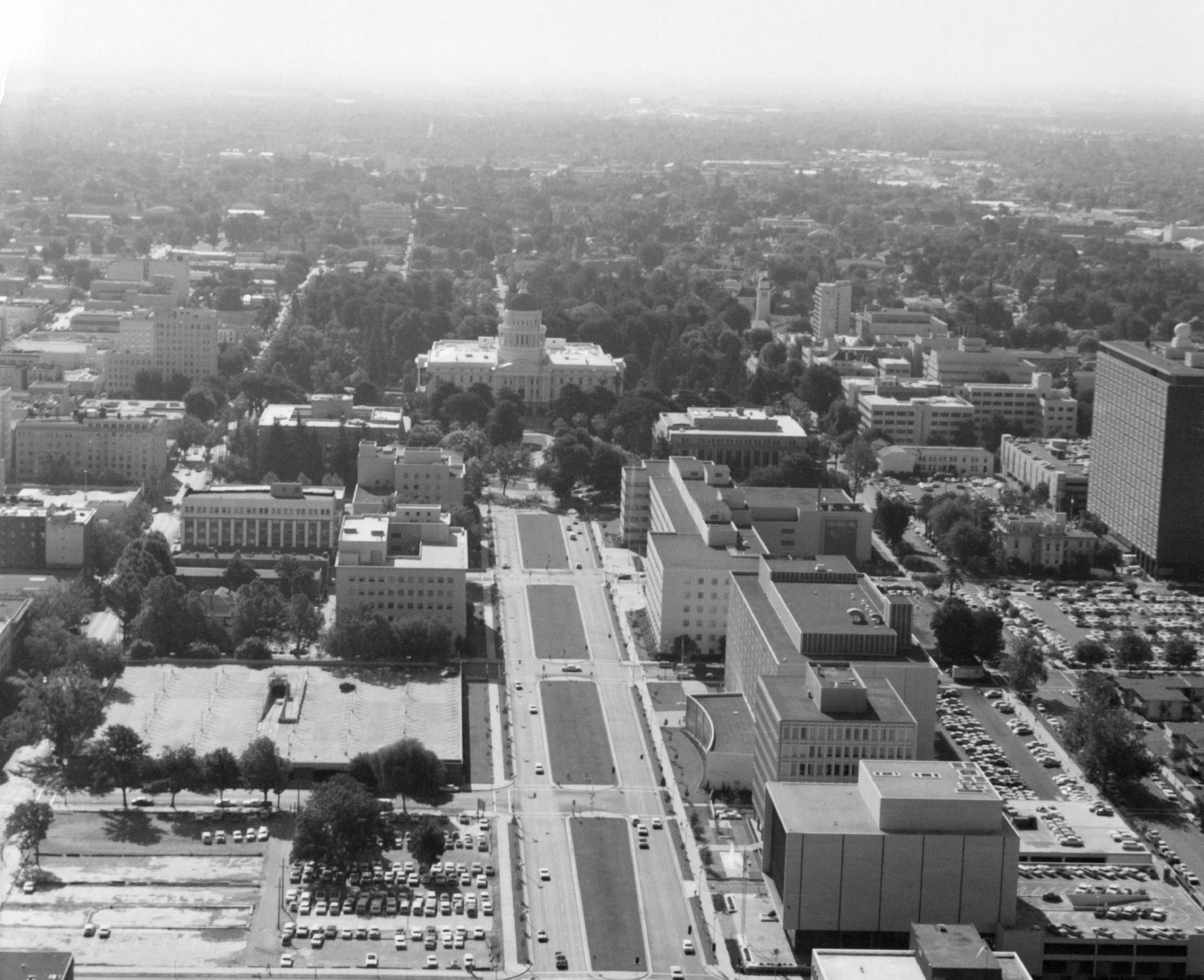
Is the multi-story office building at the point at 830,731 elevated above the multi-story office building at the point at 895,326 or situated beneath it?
situated beneath

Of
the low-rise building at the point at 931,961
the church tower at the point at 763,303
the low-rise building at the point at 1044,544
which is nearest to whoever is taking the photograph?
the low-rise building at the point at 931,961

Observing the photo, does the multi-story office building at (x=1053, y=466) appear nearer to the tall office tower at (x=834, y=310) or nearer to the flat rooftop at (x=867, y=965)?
the tall office tower at (x=834, y=310)

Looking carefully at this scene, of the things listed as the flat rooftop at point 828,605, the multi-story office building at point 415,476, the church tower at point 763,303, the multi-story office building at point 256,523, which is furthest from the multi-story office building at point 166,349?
the flat rooftop at point 828,605

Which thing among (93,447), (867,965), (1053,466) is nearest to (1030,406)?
(1053,466)

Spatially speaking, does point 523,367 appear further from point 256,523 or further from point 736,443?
point 256,523

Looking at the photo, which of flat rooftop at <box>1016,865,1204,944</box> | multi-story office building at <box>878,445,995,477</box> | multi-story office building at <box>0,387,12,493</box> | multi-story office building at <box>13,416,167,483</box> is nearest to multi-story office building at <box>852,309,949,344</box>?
multi-story office building at <box>878,445,995,477</box>

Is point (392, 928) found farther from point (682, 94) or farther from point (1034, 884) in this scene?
point (682, 94)

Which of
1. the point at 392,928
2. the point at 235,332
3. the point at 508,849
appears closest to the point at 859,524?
the point at 508,849
